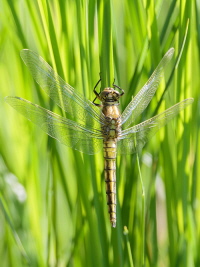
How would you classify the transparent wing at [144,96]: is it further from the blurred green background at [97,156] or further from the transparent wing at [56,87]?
the transparent wing at [56,87]

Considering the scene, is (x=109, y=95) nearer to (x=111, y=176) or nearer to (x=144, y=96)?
(x=144, y=96)

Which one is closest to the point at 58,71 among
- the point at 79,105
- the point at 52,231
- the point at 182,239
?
the point at 79,105

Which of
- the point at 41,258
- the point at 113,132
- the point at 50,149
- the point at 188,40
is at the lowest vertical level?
the point at 41,258

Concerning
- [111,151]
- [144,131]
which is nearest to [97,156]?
[111,151]

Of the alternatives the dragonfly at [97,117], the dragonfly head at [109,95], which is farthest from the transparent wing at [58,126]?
the dragonfly head at [109,95]

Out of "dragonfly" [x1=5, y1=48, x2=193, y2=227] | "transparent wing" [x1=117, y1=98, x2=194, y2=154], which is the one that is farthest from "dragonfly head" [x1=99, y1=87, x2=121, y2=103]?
"transparent wing" [x1=117, y1=98, x2=194, y2=154]

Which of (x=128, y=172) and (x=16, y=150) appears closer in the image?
(x=128, y=172)

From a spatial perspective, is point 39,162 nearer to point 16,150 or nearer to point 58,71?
point 16,150
